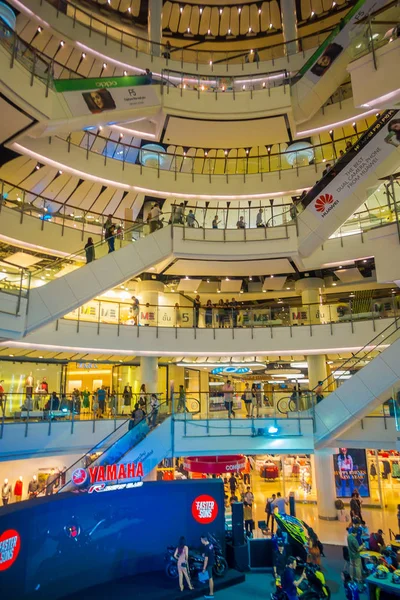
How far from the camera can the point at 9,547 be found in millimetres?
8523

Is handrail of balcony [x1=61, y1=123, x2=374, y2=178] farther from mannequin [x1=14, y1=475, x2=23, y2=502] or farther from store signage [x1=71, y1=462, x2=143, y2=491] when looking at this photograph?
store signage [x1=71, y1=462, x2=143, y2=491]

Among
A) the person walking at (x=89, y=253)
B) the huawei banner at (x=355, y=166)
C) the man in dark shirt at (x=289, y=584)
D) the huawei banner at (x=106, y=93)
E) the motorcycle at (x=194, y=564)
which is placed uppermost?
the huawei banner at (x=106, y=93)

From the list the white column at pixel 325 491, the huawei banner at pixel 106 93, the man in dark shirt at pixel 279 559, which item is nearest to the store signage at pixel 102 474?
the man in dark shirt at pixel 279 559

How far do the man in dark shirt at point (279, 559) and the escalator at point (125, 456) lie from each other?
13.7 feet

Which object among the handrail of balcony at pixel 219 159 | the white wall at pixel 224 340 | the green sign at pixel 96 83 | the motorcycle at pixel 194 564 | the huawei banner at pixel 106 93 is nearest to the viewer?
the motorcycle at pixel 194 564

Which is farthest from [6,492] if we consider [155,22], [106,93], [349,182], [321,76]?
[155,22]

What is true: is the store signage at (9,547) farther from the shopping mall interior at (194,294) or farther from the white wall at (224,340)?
the white wall at (224,340)

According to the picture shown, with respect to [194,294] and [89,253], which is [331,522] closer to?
[194,294]

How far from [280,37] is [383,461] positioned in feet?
90.1

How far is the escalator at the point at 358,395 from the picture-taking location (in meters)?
13.5

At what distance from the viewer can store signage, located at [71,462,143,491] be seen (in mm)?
10984

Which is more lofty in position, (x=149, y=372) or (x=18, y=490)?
(x=149, y=372)

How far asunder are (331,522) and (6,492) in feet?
44.0

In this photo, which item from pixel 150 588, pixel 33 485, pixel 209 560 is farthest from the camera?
pixel 33 485
